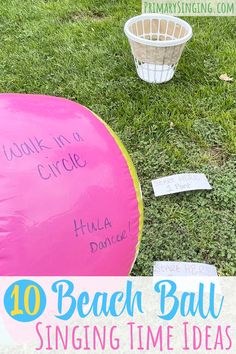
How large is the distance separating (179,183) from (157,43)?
0.78 meters

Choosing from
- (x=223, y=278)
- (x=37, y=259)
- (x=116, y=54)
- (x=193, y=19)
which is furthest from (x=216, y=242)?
(x=193, y=19)

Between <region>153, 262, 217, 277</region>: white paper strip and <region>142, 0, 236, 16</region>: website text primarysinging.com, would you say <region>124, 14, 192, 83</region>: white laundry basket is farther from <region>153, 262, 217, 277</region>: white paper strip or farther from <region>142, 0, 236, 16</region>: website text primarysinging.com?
<region>153, 262, 217, 277</region>: white paper strip

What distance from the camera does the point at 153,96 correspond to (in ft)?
8.63

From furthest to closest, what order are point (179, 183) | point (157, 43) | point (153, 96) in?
1. point (153, 96)
2. point (157, 43)
3. point (179, 183)

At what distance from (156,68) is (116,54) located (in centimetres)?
43

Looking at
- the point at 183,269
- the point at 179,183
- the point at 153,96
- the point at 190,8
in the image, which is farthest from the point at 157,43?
the point at 183,269

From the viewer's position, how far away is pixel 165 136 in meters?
2.41

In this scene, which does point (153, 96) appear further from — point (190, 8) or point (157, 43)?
point (190, 8)

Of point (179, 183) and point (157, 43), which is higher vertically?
point (157, 43)

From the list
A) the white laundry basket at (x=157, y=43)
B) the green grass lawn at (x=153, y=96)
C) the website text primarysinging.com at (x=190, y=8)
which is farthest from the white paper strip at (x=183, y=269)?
the website text primarysinging.com at (x=190, y=8)

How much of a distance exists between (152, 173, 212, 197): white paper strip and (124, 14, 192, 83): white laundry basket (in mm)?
713

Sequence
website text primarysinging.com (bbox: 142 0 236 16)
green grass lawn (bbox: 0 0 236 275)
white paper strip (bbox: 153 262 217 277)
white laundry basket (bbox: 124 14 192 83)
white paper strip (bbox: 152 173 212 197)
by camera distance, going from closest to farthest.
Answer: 1. white paper strip (bbox: 153 262 217 277)
2. green grass lawn (bbox: 0 0 236 275)
3. white paper strip (bbox: 152 173 212 197)
4. white laundry basket (bbox: 124 14 192 83)
5. website text primarysinging.com (bbox: 142 0 236 16)

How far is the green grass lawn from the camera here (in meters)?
1.98

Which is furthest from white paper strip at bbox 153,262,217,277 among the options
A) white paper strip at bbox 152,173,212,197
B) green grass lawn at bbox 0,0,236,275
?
white paper strip at bbox 152,173,212,197
